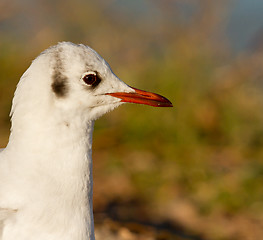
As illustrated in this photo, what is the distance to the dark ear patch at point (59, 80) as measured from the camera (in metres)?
2.38

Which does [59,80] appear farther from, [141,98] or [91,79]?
[141,98]

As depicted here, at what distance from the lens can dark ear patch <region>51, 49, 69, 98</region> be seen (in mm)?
2383

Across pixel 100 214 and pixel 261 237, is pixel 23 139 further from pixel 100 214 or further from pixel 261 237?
pixel 261 237

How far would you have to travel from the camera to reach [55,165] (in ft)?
7.93

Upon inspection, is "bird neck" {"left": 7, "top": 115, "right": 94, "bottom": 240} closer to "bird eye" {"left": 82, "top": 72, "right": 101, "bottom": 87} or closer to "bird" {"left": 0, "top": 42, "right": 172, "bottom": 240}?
"bird" {"left": 0, "top": 42, "right": 172, "bottom": 240}

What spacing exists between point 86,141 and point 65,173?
17cm

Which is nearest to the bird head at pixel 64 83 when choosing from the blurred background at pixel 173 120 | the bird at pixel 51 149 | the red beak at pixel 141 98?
the bird at pixel 51 149

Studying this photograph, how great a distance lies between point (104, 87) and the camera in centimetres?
256

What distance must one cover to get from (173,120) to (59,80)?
12.6ft

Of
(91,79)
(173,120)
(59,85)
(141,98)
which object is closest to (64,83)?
(59,85)

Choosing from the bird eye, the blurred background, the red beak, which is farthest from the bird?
the blurred background

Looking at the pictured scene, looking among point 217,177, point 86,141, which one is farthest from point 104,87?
point 217,177

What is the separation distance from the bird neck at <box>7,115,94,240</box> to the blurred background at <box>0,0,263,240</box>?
4.99ft

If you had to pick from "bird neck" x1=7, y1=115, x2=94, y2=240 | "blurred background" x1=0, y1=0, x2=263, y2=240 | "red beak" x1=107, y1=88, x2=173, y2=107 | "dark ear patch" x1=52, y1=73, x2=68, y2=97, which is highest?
"blurred background" x1=0, y1=0, x2=263, y2=240
